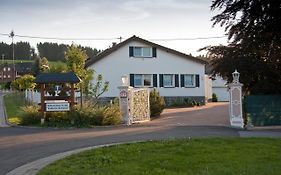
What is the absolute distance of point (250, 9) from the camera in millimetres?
8898

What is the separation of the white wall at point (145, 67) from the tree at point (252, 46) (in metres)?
15.3

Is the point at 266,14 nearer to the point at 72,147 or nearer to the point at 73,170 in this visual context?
the point at 73,170

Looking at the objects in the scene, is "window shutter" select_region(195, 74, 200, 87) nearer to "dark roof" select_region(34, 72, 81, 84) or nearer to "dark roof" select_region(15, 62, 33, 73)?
"dark roof" select_region(34, 72, 81, 84)

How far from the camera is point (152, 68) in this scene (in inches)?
1726

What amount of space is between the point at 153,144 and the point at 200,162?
3.44m

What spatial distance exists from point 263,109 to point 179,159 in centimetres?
1282

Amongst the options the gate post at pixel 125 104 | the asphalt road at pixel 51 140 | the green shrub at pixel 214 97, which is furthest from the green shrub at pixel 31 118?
the green shrub at pixel 214 97

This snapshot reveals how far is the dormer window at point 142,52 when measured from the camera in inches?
1708

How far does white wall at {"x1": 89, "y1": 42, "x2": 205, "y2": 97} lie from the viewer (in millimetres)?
43125

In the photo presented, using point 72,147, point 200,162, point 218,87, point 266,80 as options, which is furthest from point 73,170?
point 218,87

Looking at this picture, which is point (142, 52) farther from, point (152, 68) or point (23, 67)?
point (23, 67)

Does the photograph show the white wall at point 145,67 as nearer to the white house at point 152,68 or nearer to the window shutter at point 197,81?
the white house at point 152,68

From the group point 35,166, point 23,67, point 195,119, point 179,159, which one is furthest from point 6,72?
point 179,159

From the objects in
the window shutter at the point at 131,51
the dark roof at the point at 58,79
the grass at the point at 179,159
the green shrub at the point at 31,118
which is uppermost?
the window shutter at the point at 131,51
